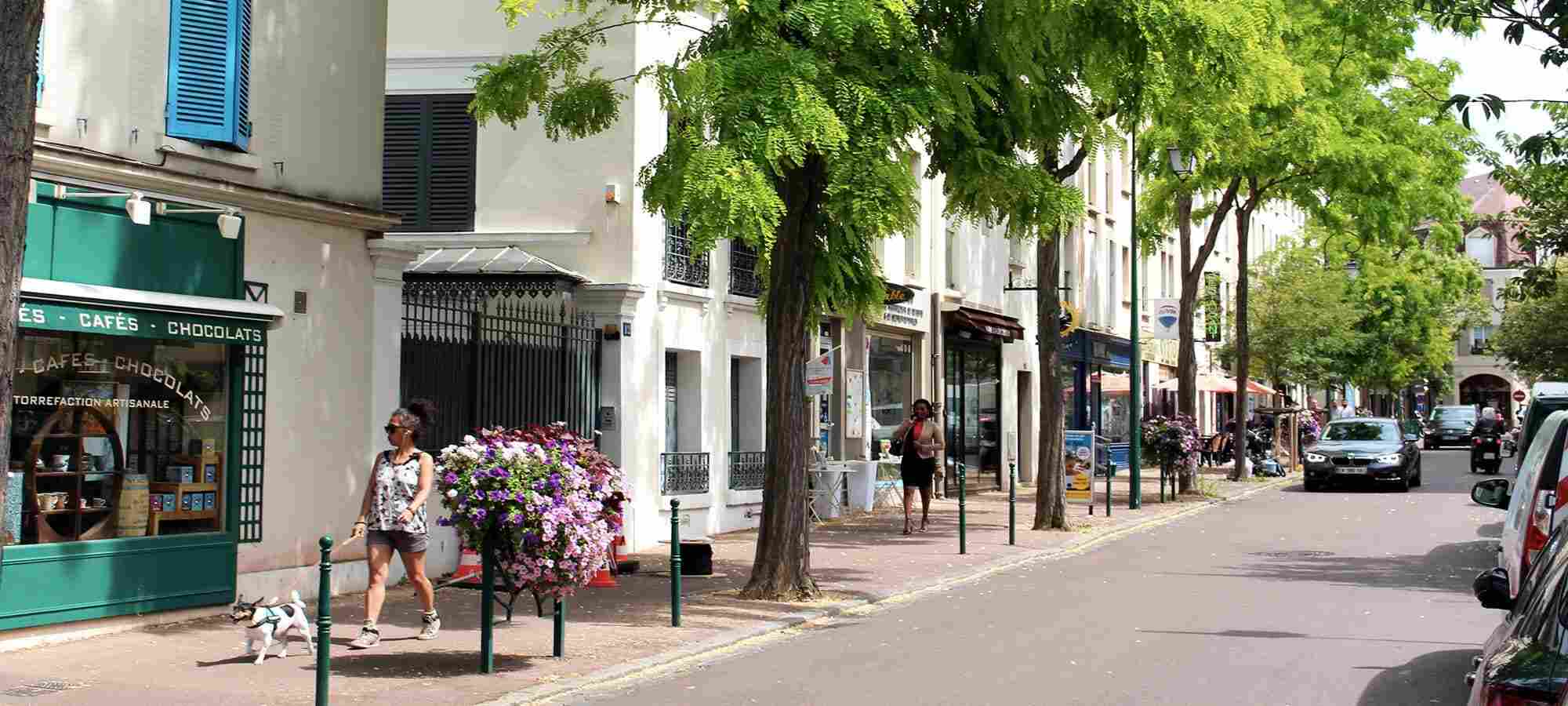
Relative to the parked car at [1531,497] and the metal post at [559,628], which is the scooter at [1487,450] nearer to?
the parked car at [1531,497]

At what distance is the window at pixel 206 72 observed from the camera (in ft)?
43.7

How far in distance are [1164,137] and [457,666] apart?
21.1 m

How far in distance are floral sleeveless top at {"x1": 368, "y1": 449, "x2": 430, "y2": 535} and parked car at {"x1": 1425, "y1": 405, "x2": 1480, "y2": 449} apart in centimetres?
6784

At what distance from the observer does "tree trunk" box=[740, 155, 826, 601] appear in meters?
15.1

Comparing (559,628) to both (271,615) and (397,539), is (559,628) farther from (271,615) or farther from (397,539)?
(271,615)

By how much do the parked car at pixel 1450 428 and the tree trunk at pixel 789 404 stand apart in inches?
2499

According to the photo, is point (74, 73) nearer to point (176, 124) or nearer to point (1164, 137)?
point (176, 124)

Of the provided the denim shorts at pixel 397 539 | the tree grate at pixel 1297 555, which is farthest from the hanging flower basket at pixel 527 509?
the tree grate at pixel 1297 555

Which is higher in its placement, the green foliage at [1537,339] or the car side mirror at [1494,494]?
the green foliage at [1537,339]

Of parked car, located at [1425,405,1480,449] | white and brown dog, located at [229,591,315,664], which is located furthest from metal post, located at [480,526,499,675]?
parked car, located at [1425,405,1480,449]

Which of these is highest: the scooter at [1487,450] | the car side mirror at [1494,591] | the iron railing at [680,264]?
the iron railing at [680,264]

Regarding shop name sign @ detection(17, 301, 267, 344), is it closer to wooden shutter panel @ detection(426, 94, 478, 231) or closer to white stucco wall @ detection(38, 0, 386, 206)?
white stucco wall @ detection(38, 0, 386, 206)

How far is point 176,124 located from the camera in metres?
13.2

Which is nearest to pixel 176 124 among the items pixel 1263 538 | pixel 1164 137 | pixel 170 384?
pixel 170 384
